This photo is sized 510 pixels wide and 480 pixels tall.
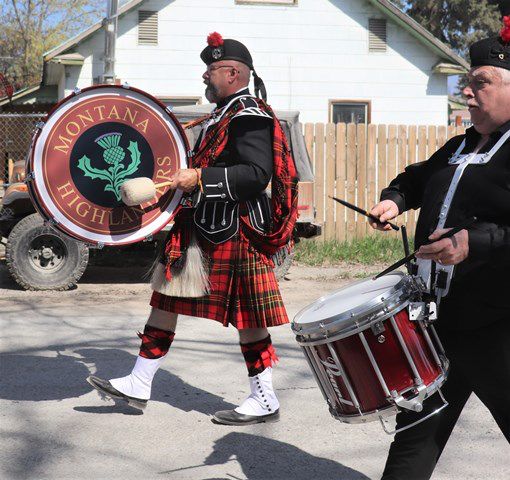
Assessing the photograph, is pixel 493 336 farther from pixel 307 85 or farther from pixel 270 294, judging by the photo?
pixel 307 85

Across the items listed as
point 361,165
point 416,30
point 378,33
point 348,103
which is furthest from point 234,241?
point 378,33

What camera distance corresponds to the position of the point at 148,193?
13.7 ft

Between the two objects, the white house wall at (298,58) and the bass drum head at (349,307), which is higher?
the white house wall at (298,58)

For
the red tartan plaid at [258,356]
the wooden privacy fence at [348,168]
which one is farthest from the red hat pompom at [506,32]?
the wooden privacy fence at [348,168]

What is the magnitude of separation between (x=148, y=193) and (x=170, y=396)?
148 cm

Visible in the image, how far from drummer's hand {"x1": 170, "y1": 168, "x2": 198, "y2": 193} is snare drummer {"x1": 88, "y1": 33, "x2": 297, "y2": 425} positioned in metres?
0.06

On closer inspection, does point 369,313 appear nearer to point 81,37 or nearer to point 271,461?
point 271,461

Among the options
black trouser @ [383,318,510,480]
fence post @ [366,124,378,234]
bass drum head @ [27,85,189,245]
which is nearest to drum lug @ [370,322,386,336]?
black trouser @ [383,318,510,480]

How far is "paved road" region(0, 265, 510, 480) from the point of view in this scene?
4012 mm

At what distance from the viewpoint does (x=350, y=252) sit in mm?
11852

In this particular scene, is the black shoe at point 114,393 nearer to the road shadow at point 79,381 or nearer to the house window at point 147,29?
the road shadow at point 79,381

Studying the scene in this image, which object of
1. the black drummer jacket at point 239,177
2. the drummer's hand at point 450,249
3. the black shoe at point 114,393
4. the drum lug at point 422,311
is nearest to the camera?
the drummer's hand at point 450,249

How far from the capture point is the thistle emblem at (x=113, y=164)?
176 inches

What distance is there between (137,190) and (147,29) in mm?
14269
